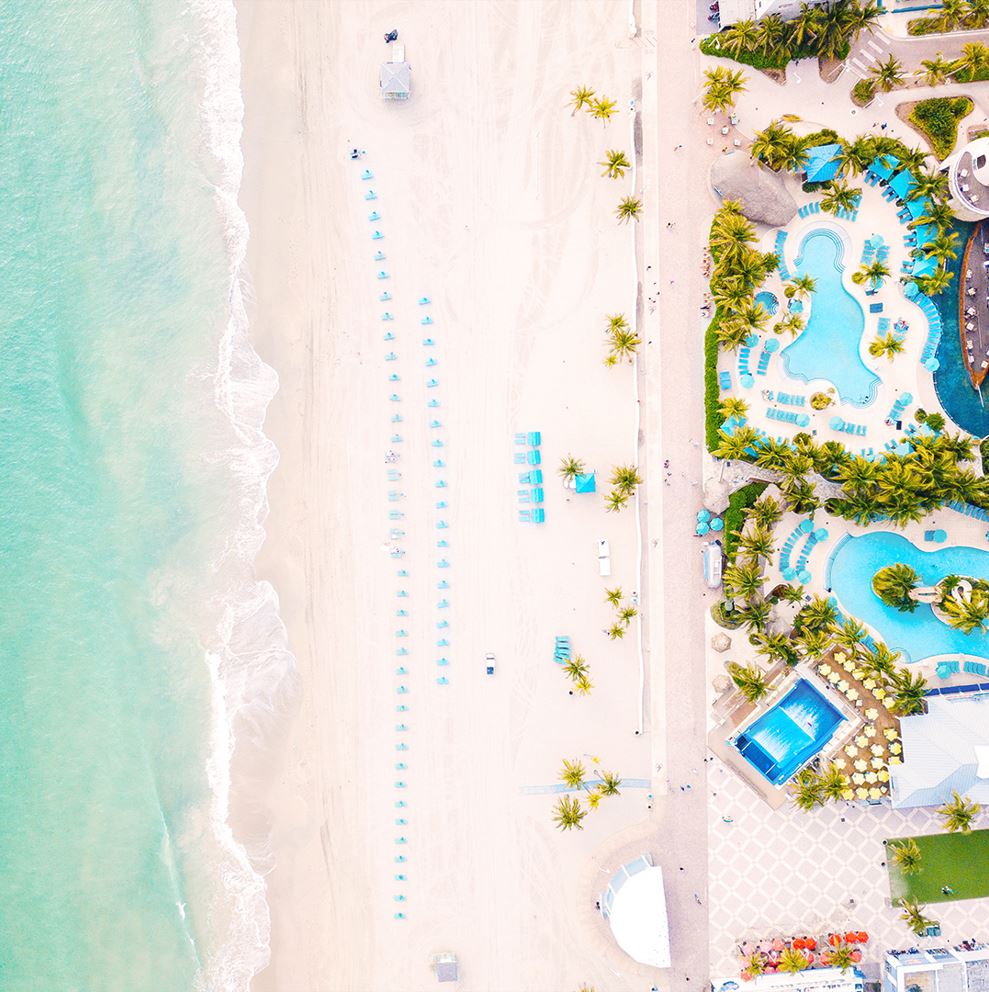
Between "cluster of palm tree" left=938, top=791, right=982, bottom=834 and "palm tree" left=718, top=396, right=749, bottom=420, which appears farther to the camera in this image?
"palm tree" left=718, top=396, right=749, bottom=420

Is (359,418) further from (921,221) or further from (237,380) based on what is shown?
(921,221)

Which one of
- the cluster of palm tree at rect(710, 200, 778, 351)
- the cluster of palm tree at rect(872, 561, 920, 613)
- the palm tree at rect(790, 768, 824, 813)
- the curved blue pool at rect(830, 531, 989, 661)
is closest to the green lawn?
the palm tree at rect(790, 768, 824, 813)

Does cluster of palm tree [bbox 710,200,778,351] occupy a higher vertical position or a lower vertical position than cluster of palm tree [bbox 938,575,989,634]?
higher

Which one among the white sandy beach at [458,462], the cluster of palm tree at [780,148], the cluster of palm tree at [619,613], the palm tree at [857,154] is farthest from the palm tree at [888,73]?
the cluster of palm tree at [619,613]

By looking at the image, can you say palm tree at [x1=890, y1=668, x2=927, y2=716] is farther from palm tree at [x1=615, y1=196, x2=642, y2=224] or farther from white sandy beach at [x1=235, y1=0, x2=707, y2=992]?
palm tree at [x1=615, y1=196, x2=642, y2=224]

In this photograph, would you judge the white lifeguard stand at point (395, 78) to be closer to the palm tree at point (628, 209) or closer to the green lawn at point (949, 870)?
the palm tree at point (628, 209)
